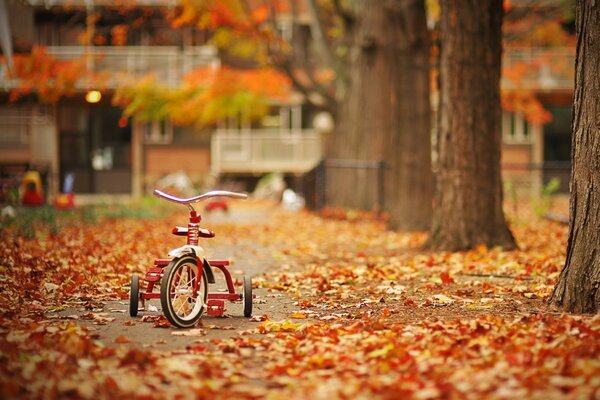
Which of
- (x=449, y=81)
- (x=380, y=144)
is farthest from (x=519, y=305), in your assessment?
(x=380, y=144)

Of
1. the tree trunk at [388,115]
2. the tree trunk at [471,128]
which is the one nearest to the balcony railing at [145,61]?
the tree trunk at [388,115]

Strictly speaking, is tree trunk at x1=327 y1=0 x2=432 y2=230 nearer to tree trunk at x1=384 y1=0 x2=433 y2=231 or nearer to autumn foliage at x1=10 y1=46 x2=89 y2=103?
tree trunk at x1=384 y1=0 x2=433 y2=231

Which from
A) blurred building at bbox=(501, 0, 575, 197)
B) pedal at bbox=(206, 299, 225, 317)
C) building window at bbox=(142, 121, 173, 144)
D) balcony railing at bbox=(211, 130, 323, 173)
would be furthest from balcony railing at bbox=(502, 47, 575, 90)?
pedal at bbox=(206, 299, 225, 317)

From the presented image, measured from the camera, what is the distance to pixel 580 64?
28.1ft

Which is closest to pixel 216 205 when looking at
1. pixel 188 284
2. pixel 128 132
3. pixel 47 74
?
pixel 47 74

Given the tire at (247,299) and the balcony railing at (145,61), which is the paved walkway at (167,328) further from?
the balcony railing at (145,61)

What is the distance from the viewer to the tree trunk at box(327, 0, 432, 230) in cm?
1930

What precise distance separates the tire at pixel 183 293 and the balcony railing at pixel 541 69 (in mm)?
33623

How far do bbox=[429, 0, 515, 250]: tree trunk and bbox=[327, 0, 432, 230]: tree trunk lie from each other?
4555mm

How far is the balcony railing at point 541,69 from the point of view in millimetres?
40688

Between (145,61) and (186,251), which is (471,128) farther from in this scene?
(145,61)

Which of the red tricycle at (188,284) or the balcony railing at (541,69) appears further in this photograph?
the balcony railing at (541,69)

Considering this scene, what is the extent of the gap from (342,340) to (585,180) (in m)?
2.55

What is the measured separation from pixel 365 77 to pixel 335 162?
283 centimetres
